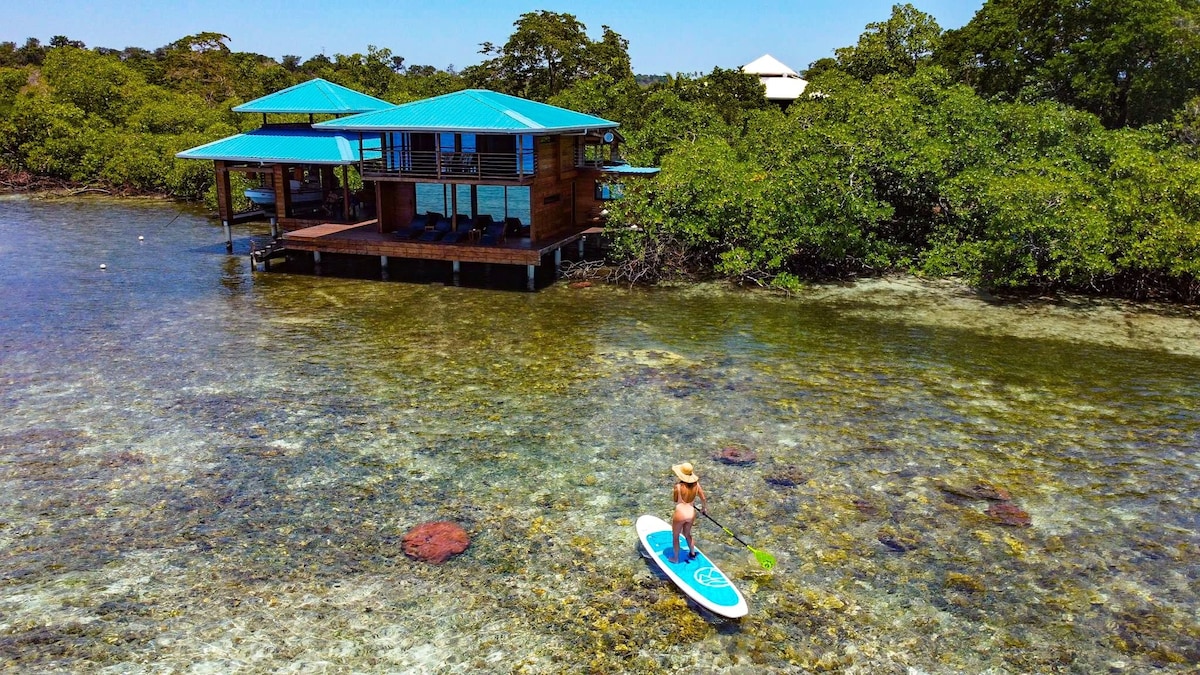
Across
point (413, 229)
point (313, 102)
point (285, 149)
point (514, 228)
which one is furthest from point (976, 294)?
point (313, 102)

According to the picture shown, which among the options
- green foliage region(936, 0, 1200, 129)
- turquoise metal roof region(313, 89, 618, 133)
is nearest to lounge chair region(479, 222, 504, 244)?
turquoise metal roof region(313, 89, 618, 133)

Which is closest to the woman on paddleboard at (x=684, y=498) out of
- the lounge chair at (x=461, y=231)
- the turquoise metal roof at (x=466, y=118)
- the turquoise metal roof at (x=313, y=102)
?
the turquoise metal roof at (x=466, y=118)

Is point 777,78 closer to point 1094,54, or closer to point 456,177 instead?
point 1094,54

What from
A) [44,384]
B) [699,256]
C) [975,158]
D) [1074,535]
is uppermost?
[975,158]

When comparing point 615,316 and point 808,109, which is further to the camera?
point 808,109

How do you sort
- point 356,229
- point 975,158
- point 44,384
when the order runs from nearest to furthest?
point 44,384 → point 975,158 → point 356,229

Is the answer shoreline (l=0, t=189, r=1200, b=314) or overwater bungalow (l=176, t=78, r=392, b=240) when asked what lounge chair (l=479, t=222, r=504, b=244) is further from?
overwater bungalow (l=176, t=78, r=392, b=240)

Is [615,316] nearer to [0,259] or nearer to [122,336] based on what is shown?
[122,336]

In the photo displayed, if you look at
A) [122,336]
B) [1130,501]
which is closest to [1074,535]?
[1130,501]
